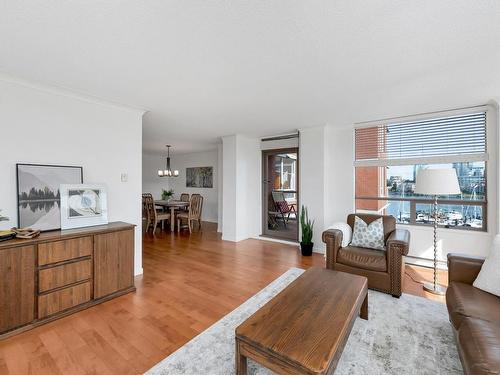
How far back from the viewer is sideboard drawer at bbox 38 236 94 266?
7.28 ft

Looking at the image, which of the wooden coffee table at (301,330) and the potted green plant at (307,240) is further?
the potted green plant at (307,240)

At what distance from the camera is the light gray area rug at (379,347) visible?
1.66m

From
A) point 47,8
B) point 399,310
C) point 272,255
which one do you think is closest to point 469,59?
point 399,310

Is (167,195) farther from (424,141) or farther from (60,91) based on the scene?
(424,141)

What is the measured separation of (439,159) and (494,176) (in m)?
0.65

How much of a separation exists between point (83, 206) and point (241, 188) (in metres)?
3.24

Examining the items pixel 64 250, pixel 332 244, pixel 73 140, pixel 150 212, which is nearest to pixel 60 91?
pixel 73 140

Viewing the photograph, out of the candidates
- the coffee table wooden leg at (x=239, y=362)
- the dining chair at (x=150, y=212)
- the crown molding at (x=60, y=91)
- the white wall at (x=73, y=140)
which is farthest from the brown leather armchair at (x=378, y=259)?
the dining chair at (x=150, y=212)

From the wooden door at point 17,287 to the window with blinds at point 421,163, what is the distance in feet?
15.2

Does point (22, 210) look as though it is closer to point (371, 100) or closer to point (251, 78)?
point (251, 78)

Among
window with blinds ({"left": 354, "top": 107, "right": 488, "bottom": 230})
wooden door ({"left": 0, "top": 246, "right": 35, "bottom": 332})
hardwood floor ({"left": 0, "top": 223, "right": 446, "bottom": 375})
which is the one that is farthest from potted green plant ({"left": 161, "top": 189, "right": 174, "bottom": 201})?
window with blinds ({"left": 354, "top": 107, "right": 488, "bottom": 230})

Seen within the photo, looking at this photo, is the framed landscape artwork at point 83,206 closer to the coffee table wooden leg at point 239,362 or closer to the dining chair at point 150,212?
the coffee table wooden leg at point 239,362

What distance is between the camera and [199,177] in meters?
8.33

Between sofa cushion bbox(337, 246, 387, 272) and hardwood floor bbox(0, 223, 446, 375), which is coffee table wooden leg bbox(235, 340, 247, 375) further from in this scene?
sofa cushion bbox(337, 246, 387, 272)
